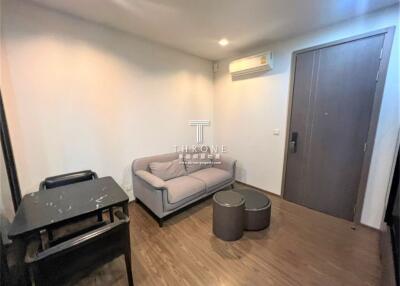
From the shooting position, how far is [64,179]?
2029mm

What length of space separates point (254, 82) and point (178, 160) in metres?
1.89

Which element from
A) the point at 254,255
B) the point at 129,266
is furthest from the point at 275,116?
the point at 129,266

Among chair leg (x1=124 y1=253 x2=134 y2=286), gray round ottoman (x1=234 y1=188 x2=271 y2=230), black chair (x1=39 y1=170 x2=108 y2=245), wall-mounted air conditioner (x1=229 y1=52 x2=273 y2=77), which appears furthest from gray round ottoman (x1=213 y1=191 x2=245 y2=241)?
wall-mounted air conditioner (x1=229 y1=52 x2=273 y2=77)

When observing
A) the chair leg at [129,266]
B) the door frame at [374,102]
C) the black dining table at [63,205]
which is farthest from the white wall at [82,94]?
the door frame at [374,102]

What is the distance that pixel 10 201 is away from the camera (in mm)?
1864

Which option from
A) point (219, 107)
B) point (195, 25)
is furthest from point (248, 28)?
point (219, 107)

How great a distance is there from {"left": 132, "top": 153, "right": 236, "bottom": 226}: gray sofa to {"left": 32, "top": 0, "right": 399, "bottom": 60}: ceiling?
187 centimetres

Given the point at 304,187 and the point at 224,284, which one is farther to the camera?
the point at 304,187

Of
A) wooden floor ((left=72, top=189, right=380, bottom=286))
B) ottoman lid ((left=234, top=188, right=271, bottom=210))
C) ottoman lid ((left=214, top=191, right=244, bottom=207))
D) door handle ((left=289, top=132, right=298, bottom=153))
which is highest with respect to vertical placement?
door handle ((left=289, top=132, right=298, bottom=153))

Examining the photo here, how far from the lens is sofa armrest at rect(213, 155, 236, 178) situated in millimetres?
3217

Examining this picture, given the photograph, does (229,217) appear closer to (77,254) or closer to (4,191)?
(77,254)

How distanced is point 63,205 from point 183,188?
4.54ft

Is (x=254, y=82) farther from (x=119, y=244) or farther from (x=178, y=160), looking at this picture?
(x=119, y=244)

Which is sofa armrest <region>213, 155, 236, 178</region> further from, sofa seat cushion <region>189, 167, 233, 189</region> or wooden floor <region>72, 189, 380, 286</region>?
wooden floor <region>72, 189, 380, 286</region>
